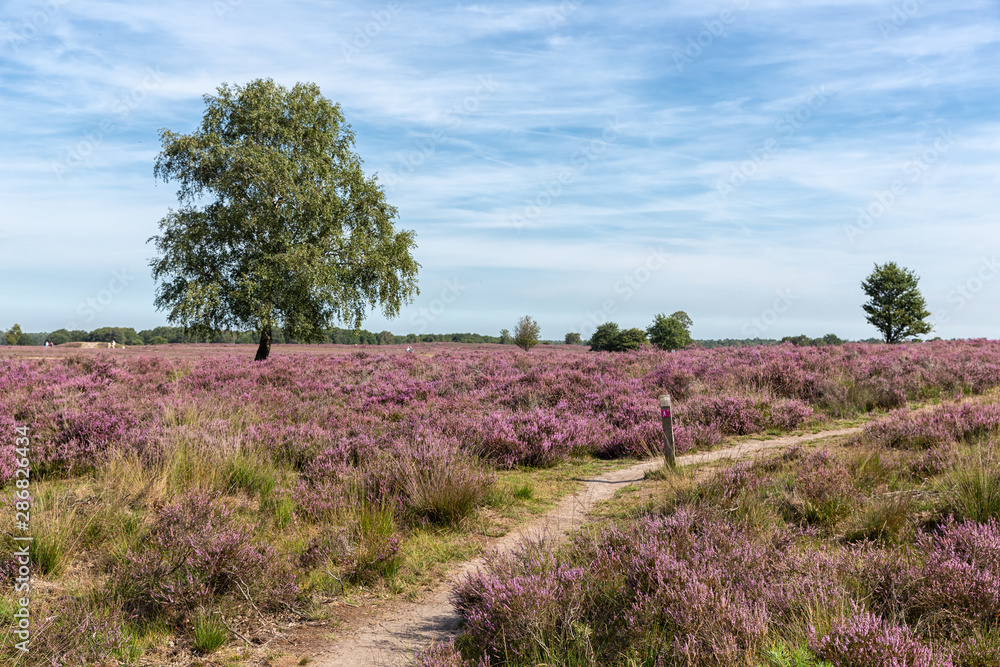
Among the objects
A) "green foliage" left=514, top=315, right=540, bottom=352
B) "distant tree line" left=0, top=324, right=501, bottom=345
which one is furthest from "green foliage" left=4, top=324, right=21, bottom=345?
"green foliage" left=514, top=315, right=540, bottom=352

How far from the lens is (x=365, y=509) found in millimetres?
6113

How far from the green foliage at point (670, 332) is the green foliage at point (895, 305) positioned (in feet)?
60.9

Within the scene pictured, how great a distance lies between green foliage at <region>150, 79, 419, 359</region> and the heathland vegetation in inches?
567

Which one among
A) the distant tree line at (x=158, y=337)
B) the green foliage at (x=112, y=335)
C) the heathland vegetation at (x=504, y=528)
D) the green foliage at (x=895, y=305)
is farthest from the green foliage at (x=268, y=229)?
the green foliage at (x=112, y=335)

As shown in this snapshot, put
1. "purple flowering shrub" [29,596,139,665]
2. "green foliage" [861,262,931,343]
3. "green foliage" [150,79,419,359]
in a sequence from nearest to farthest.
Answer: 1. "purple flowering shrub" [29,596,139,665]
2. "green foliage" [150,79,419,359]
3. "green foliage" [861,262,931,343]

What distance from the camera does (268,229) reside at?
27.1 metres

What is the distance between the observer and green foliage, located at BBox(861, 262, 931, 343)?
2183 inches

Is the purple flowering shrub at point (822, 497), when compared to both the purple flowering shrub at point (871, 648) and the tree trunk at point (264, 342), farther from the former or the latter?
the tree trunk at point (264, 342)

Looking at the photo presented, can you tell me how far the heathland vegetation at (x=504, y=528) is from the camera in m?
3.56

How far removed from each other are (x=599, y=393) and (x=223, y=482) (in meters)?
8.88

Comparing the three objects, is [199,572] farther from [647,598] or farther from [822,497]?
[822,497]

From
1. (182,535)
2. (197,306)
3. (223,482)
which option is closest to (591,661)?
(182,535)

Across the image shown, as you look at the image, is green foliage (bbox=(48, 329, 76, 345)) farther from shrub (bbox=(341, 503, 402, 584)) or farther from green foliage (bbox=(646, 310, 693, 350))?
shrub (bbox=(341, 503, 402, 584))

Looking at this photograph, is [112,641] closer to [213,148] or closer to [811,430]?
[811,430]
